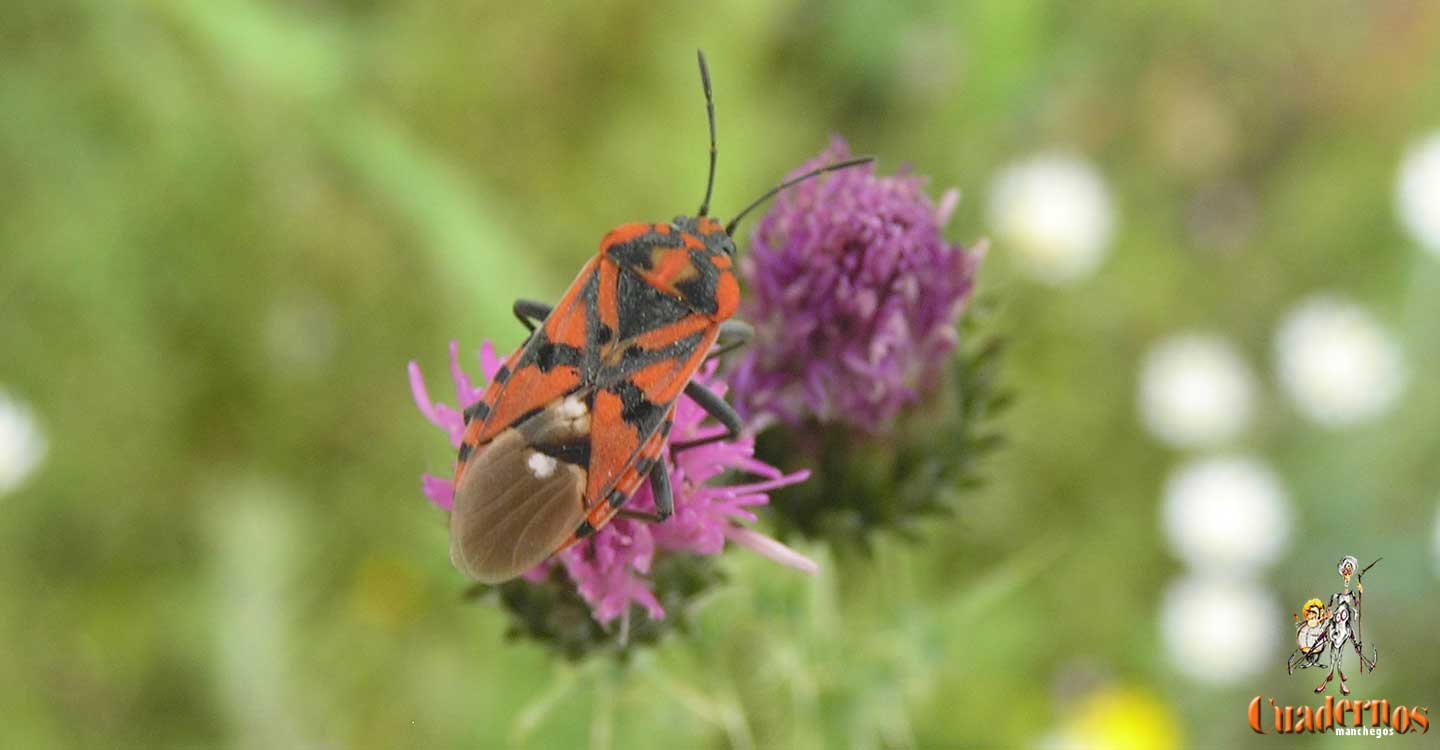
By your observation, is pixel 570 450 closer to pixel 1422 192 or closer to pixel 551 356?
pixel 551 356

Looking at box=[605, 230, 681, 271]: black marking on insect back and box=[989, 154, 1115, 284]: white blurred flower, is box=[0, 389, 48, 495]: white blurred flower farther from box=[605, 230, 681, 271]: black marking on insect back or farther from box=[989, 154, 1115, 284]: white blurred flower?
box=[989, 154, 1115, 284]: white blurred flower

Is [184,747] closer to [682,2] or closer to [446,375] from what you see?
[446,375]

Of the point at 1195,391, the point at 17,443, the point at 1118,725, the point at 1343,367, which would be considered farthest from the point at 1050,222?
the point at 17,443

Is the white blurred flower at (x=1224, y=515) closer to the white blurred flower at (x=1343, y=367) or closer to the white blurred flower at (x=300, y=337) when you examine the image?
the white blurred flower at (x=1343, y=367)

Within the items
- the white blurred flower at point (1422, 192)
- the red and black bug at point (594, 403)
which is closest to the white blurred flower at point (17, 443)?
the red and black bug at point (594, 403)
